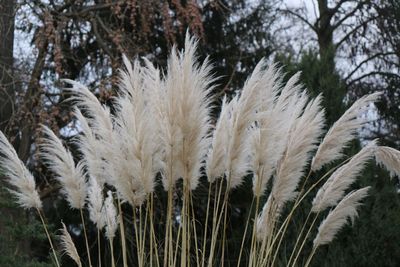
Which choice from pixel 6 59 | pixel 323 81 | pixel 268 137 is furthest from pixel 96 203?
pixel 6 59

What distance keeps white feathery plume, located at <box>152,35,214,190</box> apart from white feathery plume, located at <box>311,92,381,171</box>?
60cm

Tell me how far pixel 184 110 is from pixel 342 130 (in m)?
0.80

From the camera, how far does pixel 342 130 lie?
10.6 ft

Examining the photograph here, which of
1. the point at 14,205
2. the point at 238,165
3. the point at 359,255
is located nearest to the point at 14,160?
the point at 238,165

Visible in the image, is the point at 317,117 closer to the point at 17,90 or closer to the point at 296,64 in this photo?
the point at 296,64

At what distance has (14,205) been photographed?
5.12 metres

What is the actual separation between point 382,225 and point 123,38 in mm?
2927

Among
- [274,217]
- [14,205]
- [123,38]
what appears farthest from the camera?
[123,38]

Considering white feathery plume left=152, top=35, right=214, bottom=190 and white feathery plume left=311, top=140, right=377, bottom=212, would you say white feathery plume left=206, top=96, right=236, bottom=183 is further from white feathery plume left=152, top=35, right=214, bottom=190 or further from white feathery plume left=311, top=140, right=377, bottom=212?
white feathery plume left=311, top=140, right=377, bottom=212

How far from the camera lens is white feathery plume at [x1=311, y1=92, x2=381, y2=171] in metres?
3.20

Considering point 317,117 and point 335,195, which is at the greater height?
point 317,117

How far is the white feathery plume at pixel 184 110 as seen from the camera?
2904 millimetres

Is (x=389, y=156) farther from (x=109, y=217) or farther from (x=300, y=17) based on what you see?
(x=300, y=17)

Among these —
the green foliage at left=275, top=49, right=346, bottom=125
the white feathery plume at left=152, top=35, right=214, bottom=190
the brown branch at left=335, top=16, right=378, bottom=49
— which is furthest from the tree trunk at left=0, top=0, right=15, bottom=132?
the brown branch at left=335, top=16, right=378, bottom=49
